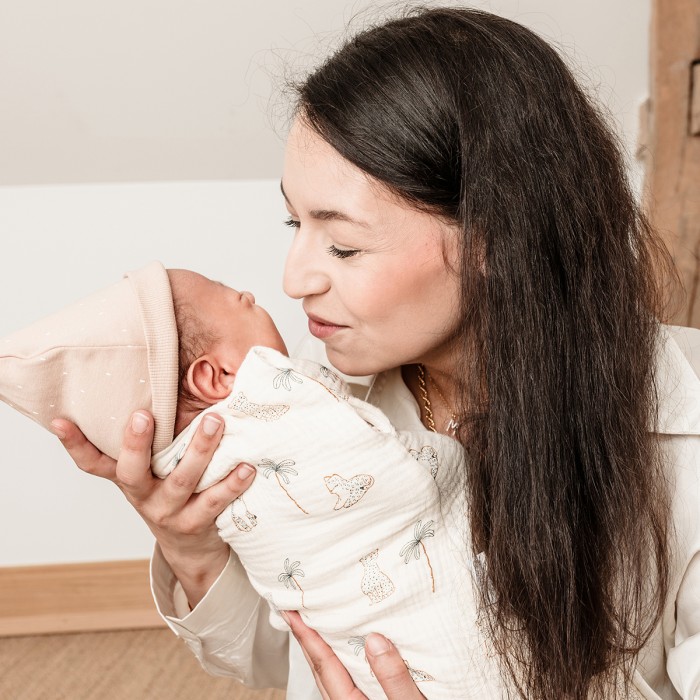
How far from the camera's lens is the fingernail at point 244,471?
113 cm

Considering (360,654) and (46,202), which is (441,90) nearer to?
(360,654)

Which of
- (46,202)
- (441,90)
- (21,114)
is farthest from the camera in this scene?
(46,202)

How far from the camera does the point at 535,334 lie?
1.16 meters

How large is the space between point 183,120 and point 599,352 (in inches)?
51.5

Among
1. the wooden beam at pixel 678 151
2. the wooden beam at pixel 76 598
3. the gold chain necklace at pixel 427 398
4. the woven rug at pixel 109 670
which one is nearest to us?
the gold chain necklace at pixel 427 398

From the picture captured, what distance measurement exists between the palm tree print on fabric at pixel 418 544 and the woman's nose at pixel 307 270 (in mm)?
371

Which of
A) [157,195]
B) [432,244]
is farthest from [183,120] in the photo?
[432,244]

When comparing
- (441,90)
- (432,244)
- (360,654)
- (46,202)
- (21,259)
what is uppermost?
(441,90)

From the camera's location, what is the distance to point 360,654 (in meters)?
1.17

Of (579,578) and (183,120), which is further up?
(183,120)

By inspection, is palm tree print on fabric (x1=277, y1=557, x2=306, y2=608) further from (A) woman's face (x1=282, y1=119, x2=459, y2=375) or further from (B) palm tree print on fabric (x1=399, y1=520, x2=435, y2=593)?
(A) woman's face (x1=282, y1=119, x2=459, y2=375)

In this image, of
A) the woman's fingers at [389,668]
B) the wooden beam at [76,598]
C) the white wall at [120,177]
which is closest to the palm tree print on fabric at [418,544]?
→ the woman's fingers at [389,668]

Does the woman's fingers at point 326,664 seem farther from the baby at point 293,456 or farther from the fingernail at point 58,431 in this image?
the fingernail at point 58,431

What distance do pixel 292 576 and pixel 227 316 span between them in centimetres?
40
